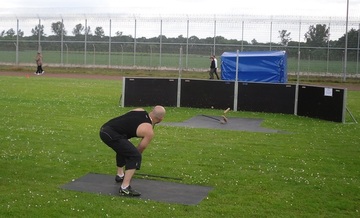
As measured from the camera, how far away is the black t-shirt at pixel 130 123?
881cm

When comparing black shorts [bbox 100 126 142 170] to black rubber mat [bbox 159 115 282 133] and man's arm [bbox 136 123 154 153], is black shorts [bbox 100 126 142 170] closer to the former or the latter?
man's arm [bbox 136 123 154 153]

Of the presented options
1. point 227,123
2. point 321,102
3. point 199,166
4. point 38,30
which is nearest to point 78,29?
point 38,30

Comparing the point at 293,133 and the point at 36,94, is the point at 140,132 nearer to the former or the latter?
the point at 293,133

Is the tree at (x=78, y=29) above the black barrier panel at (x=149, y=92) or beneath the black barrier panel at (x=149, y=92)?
above

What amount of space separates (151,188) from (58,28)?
146 feet

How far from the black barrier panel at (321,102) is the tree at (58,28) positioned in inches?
1353

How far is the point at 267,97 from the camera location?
2138 centimetres

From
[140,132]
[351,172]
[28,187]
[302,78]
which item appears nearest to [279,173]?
[351,172]

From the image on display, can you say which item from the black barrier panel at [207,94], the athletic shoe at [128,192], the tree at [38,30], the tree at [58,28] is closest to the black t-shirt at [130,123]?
the athletic shoe at [128,192]

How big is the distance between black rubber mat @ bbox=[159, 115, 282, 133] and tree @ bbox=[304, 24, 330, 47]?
87.6ft

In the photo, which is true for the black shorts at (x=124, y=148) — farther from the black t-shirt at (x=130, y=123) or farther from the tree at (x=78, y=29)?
the tree at (x=78, y=29)

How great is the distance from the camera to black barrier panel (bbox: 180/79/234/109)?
21969 mm

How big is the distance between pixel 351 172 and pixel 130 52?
129 feet

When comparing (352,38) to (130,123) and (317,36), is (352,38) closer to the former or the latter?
(317,36)
